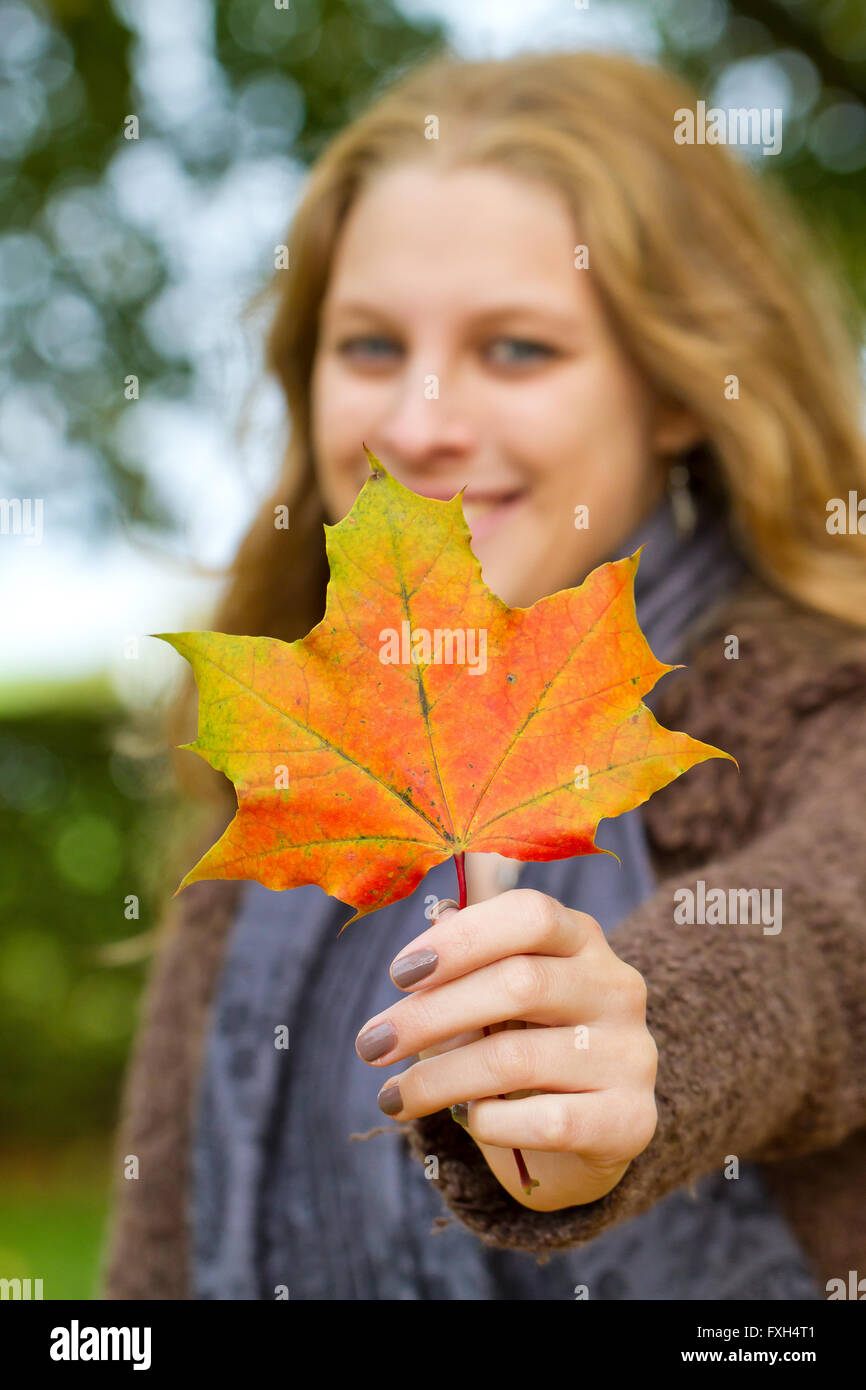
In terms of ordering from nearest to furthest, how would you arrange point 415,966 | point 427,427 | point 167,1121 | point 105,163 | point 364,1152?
point 415,966 < point 427,427 < point 364,1152 < point 167,1121 < point 105,163

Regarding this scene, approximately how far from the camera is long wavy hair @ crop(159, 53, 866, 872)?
54.9 inches

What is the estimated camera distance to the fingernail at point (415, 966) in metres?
0.58

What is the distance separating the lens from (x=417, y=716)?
0.64 m

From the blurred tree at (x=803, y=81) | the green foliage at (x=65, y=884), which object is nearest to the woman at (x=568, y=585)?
the blurred tree at (x=803, y=81)

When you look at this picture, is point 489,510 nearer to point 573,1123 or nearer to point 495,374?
point 495,374

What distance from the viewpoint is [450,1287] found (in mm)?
1277

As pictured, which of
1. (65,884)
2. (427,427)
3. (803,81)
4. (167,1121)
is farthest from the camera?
(65,884)

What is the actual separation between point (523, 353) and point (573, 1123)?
1018 mm

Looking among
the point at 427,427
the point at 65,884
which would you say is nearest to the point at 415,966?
the point at 427,427

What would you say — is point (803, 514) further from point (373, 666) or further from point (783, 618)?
point (373, 666)

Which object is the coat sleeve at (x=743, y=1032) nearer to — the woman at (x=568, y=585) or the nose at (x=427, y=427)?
the woman at (x=568, y=585)

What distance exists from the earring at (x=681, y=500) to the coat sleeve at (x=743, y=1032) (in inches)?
20.3
